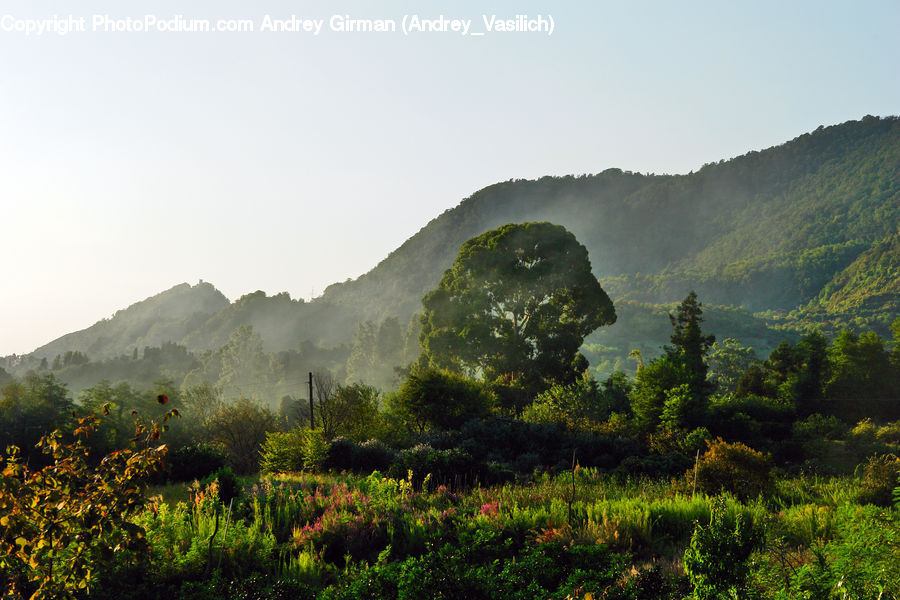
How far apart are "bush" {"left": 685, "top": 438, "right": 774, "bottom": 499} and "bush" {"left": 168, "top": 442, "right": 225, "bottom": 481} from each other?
476 inches

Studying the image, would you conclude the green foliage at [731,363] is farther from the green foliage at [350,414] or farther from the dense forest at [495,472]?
the green foliage at [350,414]

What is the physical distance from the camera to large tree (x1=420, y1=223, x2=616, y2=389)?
116ft

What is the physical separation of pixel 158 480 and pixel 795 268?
16649 centimetres

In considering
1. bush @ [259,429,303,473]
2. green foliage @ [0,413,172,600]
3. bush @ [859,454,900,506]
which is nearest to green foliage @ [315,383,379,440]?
bush @ [259,429,303,473]

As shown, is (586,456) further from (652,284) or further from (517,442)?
(652,284)

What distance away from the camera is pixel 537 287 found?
37.7m

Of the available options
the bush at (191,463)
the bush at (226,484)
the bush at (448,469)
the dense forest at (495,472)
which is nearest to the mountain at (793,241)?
the dense forest at (495,472)

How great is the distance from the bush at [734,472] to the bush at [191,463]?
1208 cm

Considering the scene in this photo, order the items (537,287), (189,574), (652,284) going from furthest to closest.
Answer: (652,284), (537,287), (189,574)

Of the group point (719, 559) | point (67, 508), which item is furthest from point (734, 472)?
point (67, 508)

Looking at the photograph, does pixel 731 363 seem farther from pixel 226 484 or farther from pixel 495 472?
pixel 226 484

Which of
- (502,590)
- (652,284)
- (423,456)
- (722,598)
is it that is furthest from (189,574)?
(652,284)

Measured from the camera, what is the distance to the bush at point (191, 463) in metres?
15.6

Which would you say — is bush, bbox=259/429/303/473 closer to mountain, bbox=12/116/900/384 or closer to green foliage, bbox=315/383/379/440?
green foliage, bbox=315/383/379/440
